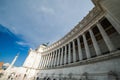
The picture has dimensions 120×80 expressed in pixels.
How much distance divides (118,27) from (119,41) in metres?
3.37

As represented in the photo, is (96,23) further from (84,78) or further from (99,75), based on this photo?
(84,78)

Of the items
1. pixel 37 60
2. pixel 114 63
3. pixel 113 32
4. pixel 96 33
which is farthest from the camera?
pixel 37 60

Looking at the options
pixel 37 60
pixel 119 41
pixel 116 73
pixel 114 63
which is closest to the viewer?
pixel 116 73

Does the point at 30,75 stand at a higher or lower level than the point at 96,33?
lower

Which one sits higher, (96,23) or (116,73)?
(96,23)

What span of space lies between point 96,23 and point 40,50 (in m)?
38.2

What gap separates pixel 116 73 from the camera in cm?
772

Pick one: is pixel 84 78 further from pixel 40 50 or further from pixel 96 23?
pixel 40 50

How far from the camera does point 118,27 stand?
9.45m

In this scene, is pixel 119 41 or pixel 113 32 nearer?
pixel 119 41

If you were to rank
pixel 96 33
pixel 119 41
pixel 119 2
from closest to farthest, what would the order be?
pixel 119 2
pixel 119 41
pixel 96 33

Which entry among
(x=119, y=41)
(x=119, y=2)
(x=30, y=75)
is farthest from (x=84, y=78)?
(x=30, y=75)

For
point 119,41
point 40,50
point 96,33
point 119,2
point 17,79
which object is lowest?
point 17,79

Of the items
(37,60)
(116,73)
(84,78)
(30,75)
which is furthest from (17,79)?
(116,73)
